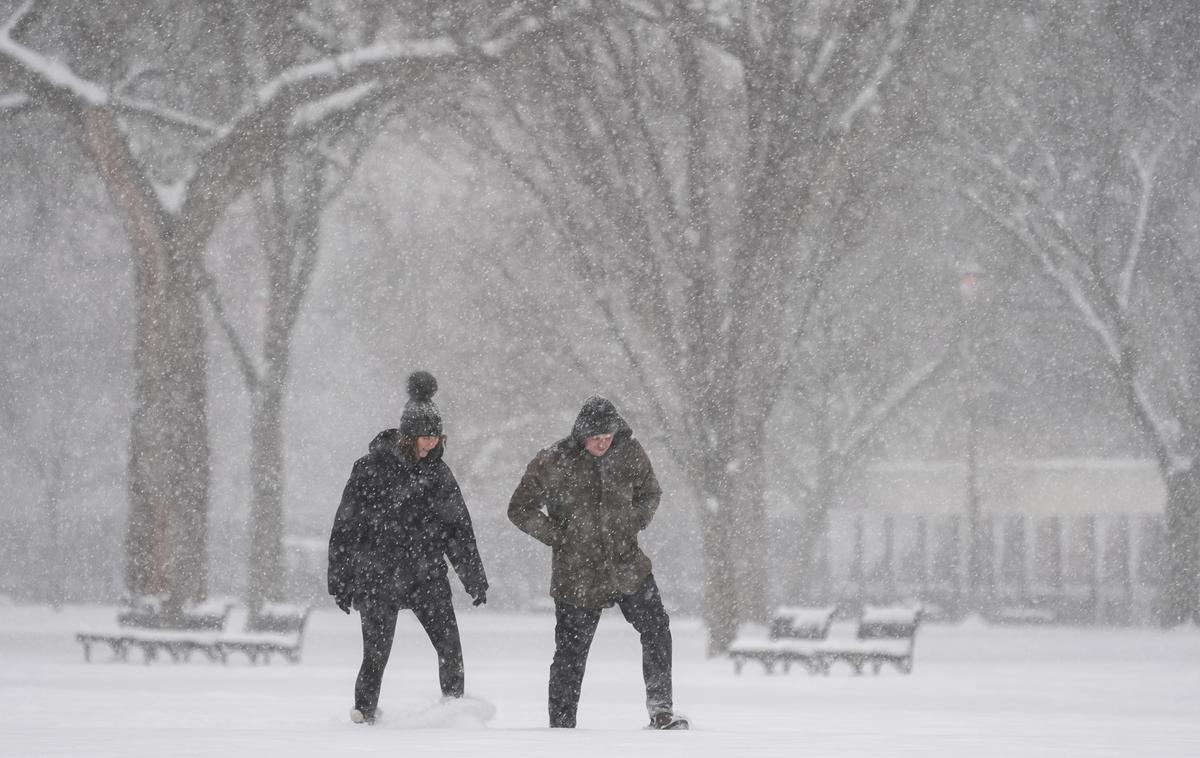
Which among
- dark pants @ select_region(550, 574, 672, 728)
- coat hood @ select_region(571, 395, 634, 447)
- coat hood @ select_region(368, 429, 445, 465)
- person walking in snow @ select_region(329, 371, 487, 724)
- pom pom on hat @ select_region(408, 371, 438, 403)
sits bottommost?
dark pants @ select_region(550, 574, 672, 728)

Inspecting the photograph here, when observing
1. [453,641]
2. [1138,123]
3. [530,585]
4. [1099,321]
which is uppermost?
[1138,123]

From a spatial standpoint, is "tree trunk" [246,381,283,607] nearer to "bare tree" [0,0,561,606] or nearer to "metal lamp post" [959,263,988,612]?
"bare tree" [0,0,561,606]

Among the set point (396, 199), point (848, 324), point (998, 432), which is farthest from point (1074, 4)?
point (396, 199)

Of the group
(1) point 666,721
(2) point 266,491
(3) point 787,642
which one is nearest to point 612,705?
(1) point 666,721

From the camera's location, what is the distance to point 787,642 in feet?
66.1

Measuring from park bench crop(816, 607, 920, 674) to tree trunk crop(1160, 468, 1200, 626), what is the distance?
8395 mm

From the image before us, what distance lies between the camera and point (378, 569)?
1003 centimetres

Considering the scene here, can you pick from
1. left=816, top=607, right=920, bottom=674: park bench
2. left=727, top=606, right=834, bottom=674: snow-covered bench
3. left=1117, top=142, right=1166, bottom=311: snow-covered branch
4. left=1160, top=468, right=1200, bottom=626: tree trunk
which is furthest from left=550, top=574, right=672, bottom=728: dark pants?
left=1160, top=468, right=1200, bottom=626: tree trunk

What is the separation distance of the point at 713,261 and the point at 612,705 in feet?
25.9

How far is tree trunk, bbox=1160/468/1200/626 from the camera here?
28375 mm

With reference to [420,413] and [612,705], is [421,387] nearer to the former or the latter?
[420,413]

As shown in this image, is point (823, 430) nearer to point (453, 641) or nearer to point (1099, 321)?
point (1099, 321)

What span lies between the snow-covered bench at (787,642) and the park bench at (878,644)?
0.47 ft

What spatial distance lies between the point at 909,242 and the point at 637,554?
75.1 feet
